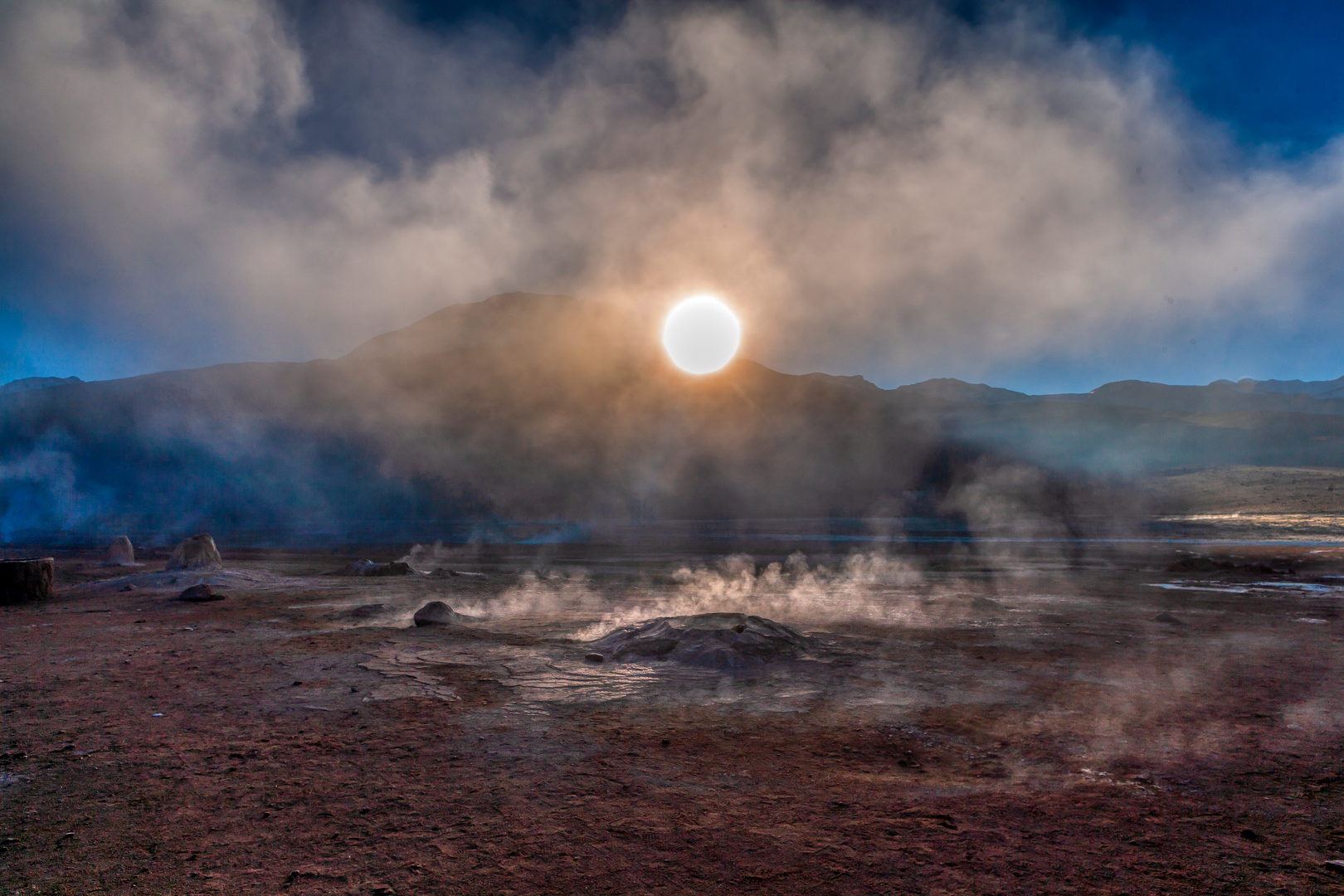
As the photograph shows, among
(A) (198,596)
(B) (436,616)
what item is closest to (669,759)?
(B) (436,616)

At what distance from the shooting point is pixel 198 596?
15430 mm

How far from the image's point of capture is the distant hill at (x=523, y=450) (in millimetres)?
76438

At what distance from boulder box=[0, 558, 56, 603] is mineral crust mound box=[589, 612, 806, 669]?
14.6 m

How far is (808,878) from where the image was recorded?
362 centimetres

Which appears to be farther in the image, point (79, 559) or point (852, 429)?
point (852, 429)

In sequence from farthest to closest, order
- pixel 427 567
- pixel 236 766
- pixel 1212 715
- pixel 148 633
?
pixel 427 567, pixel 148 633, pixel 1212 715, pixel 236 766

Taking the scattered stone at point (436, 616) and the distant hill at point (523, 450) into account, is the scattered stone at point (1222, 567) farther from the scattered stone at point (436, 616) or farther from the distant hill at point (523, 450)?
the distant hill at point (523, 450)

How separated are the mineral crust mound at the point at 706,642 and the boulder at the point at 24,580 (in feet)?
47.9

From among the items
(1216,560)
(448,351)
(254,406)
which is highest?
(448,351)

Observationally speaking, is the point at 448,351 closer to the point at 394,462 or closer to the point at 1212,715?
the point at 394,462

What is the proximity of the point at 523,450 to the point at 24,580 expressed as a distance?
75.3m

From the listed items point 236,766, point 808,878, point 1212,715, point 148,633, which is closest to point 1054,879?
point 808,878

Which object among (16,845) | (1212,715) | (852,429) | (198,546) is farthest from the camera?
(852,429)

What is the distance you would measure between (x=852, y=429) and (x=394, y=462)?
220 feet
